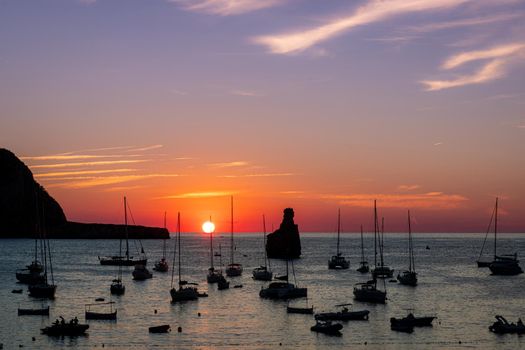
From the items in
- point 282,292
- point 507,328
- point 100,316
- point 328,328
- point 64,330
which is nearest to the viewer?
point 64,330

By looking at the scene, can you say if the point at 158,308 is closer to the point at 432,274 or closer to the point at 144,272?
the point at 144,272

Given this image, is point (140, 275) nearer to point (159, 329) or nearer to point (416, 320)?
point (159, 329)

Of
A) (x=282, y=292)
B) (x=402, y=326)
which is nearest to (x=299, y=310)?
(x=282, y=292)

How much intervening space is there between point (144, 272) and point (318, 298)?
47304 mm

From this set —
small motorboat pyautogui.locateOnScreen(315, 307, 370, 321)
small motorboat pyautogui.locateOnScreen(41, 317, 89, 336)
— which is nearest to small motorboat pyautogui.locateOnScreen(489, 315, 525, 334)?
small motorboat pyautogui.locateOnScreen(315, 307, 370, 321)

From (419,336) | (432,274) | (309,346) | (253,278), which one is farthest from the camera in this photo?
(432,274)

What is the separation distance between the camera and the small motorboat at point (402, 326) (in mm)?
77000

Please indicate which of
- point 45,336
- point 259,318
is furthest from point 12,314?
point 259,318

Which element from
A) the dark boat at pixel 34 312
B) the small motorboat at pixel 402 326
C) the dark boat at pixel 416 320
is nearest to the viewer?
the small motorboat at pixel 402 326

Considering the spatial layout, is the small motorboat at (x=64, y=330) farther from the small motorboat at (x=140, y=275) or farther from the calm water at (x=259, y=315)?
the small motorboat at (x=140, y=275)

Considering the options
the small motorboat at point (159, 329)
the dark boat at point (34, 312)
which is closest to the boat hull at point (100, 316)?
the dark boat at point (34, 312)

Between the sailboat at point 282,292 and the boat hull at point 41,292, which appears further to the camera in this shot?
the boat hull at point 41,292

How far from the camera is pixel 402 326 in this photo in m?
77.6

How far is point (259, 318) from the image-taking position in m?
88.6
